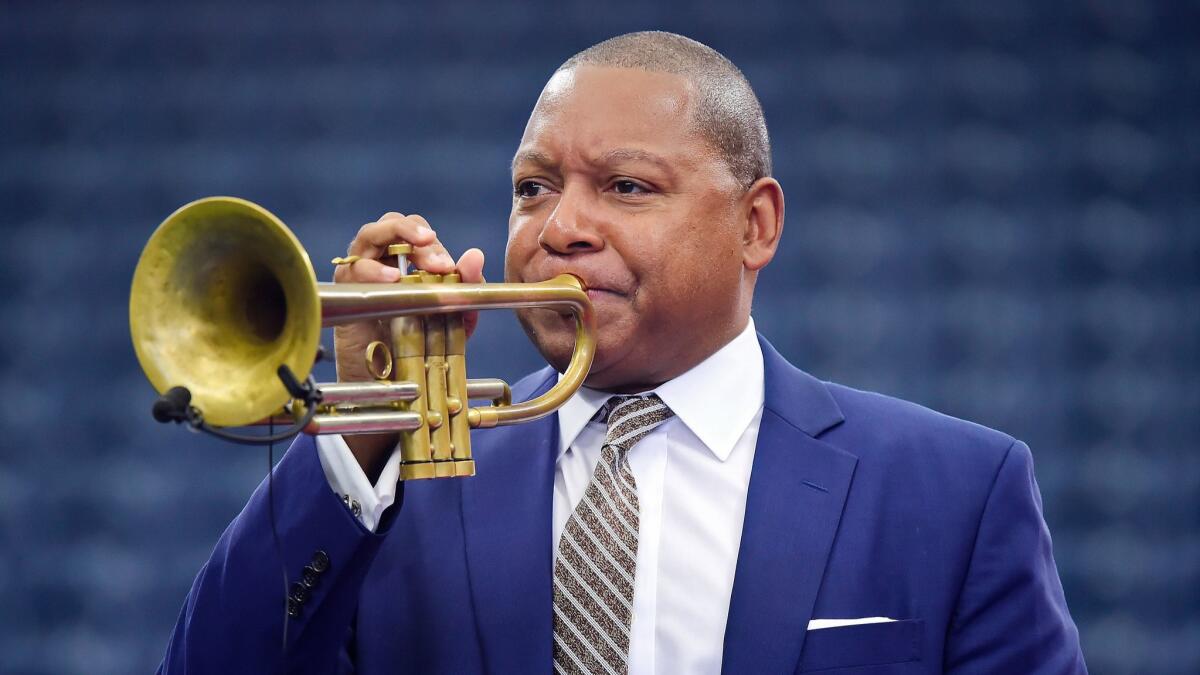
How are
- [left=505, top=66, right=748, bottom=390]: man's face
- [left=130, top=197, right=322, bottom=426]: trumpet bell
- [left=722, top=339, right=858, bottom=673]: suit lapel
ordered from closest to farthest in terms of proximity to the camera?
[left=130, top=197, right=322, bottom=426]: trumpet bell < [left=722, top=339, right=858, bottom=673]: suit lapel < [left=505, top=66, right=748, bottom=390]: man's face

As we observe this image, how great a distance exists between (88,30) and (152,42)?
7.1 inches

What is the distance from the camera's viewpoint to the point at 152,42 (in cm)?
378

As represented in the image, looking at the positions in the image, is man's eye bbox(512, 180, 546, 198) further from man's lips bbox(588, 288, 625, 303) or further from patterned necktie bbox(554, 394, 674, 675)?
patterned necktie bbox(554, 394, 674, 675)

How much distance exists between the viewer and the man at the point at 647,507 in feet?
5.41

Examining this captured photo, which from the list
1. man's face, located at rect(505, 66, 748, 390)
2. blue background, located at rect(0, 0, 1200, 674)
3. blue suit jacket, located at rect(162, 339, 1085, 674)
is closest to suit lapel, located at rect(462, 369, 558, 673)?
blue suit jacket, located at rect(162, 339, 1085, 674)

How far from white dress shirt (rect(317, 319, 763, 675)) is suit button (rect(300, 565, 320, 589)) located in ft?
0.28

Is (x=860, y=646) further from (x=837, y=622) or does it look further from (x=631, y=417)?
(x=631, y=417)

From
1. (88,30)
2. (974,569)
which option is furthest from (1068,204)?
(88,30)

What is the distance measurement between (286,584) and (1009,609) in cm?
91

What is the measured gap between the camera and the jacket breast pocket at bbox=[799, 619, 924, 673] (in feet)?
5.62

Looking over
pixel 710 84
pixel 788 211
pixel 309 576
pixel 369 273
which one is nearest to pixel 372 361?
pixel 369 273

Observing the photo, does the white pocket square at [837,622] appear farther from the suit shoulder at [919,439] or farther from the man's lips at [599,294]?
the man's lips at [599,294]

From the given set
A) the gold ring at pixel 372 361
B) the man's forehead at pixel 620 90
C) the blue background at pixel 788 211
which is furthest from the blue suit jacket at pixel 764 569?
the blue background at pixel 788 211

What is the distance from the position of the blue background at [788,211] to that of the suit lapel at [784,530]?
1765 mm
